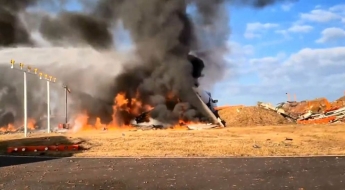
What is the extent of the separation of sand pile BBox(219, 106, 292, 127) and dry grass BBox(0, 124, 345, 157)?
8.45 metres

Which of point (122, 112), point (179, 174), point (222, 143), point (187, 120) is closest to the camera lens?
point (179, 174)

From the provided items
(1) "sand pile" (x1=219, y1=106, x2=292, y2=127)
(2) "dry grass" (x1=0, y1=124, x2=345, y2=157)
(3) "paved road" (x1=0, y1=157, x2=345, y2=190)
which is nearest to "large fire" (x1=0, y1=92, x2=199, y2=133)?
(1) "sand pile" (x1=219, y1=106, x2=292, y2=127)

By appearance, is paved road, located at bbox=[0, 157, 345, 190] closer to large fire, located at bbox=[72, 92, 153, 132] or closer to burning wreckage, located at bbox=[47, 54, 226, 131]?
burning wreckage, located at bbox=[47, 54, 226, 131]

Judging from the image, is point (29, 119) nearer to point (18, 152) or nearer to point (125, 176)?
point (18, 152)

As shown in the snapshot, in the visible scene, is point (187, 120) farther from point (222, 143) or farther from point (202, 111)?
point (222, 143)

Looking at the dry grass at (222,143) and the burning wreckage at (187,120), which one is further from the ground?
the burning wreckage at (187,120)

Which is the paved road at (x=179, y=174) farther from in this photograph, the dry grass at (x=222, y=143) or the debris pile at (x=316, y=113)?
the debris pile at (x=316, y=113)

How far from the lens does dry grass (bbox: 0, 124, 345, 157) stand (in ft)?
71.2

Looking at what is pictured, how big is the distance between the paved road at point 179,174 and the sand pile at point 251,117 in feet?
74.2

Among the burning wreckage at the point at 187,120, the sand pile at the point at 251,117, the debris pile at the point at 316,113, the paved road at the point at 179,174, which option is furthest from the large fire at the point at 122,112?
the paved road at the point at 179,174

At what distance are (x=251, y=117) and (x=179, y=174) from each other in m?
28.6

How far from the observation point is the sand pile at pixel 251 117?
4096cm

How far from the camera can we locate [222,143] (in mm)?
25000

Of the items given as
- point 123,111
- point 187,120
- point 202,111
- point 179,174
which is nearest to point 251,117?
point 202,111
